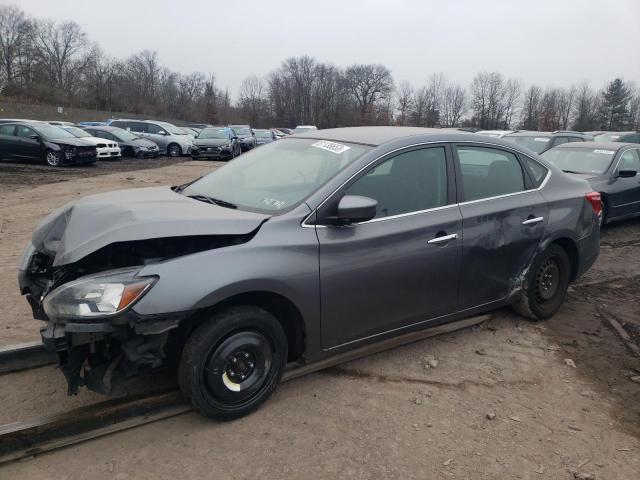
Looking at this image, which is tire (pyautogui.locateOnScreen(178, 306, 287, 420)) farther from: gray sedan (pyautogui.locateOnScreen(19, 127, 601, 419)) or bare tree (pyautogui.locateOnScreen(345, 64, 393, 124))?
bare tree (pyautogui.locateOnScreen(345, 64, 393, 124))

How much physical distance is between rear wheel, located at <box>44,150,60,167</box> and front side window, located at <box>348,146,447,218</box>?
17.5 meters

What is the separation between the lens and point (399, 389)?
3.44m

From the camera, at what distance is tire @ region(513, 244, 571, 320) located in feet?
14.5

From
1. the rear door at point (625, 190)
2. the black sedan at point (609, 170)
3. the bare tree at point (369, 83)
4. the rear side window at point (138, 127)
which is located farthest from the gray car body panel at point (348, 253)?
the bare tree at point (369, 83)

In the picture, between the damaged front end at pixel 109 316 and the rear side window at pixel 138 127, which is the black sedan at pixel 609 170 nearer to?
the damaged front end at pixel 109 316

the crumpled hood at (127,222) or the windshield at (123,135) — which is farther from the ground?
the crumpled hood at (127,222)

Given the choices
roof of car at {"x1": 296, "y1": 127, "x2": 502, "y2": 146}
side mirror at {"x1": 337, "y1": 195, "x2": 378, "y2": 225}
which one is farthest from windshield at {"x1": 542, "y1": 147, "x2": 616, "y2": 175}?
side mirror at {"x1": 337, "y1": 195, "x2": 378, "y2": 225}

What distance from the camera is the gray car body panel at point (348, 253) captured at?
2768 mm

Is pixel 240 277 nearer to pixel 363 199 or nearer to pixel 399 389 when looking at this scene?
pixel 363 199

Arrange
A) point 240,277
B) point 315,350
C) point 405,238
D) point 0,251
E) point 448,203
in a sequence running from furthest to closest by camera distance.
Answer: point 0,251 < point 448,203 < point 405,238 < point 315,350 < point 240,277

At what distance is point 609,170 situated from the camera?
8.81 metres

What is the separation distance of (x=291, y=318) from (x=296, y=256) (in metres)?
0.43

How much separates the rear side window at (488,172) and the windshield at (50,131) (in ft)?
58.9

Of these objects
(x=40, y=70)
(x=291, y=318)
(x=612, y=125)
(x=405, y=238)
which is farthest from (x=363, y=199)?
(x=612, y=125)
